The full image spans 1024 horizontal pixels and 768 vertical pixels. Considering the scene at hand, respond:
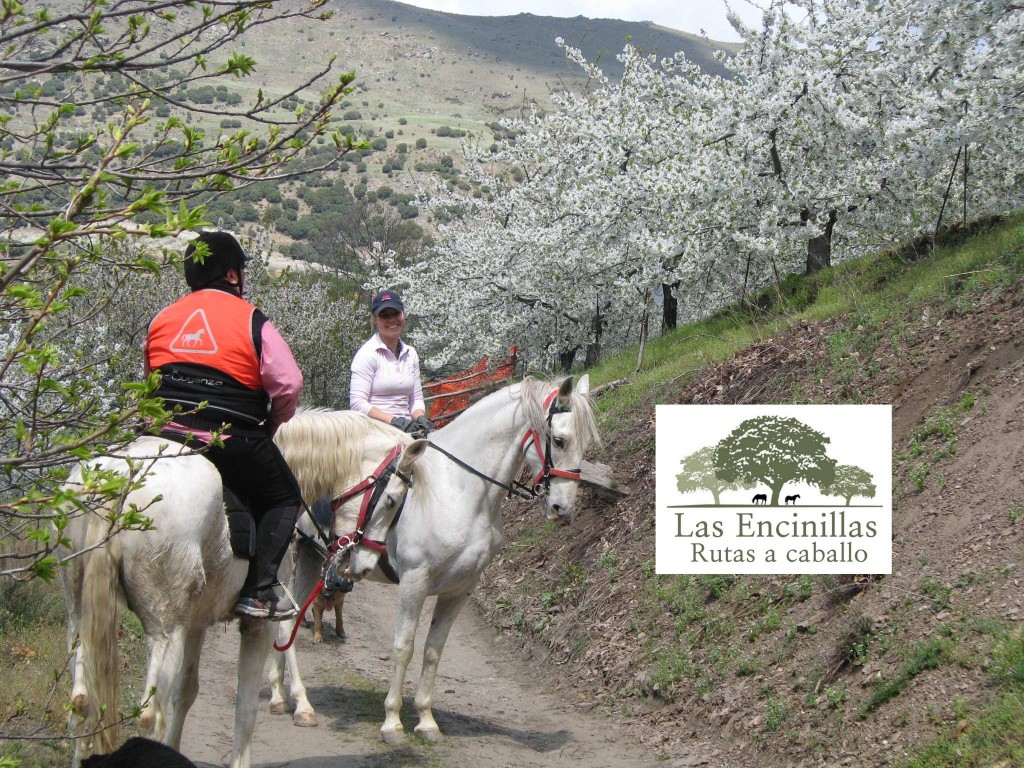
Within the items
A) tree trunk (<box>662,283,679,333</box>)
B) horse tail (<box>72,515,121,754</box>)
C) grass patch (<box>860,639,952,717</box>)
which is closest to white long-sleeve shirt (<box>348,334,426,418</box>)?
horse tail (<box>72,515,121,754</box>)

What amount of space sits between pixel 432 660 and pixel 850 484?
3640 millimetres

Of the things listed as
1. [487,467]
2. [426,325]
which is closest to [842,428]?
[487,467]

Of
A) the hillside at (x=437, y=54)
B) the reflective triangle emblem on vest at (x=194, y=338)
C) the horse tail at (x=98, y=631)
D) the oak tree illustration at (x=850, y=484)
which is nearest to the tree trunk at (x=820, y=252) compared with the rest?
the oak tree illustration at (x=850, y=484)

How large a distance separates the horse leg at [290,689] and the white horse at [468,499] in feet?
2.44

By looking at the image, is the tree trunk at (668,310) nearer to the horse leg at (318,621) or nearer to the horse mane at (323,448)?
the horse leg at (318,621)

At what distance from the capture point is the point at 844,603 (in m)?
7.21

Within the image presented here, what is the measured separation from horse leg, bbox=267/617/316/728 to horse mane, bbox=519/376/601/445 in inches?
98.2

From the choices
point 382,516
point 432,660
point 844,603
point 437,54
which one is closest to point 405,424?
point 382,516

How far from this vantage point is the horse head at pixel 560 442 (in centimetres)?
741

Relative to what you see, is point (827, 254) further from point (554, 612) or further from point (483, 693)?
point (483, 693)

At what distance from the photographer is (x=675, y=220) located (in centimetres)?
1602

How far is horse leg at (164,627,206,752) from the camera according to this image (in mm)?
5285

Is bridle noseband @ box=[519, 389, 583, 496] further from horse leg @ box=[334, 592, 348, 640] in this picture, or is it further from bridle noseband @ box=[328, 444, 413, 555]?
horse leg @ box=[334, 592, 348, 640]

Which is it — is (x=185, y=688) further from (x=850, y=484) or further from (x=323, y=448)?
(x=850, y=484)
